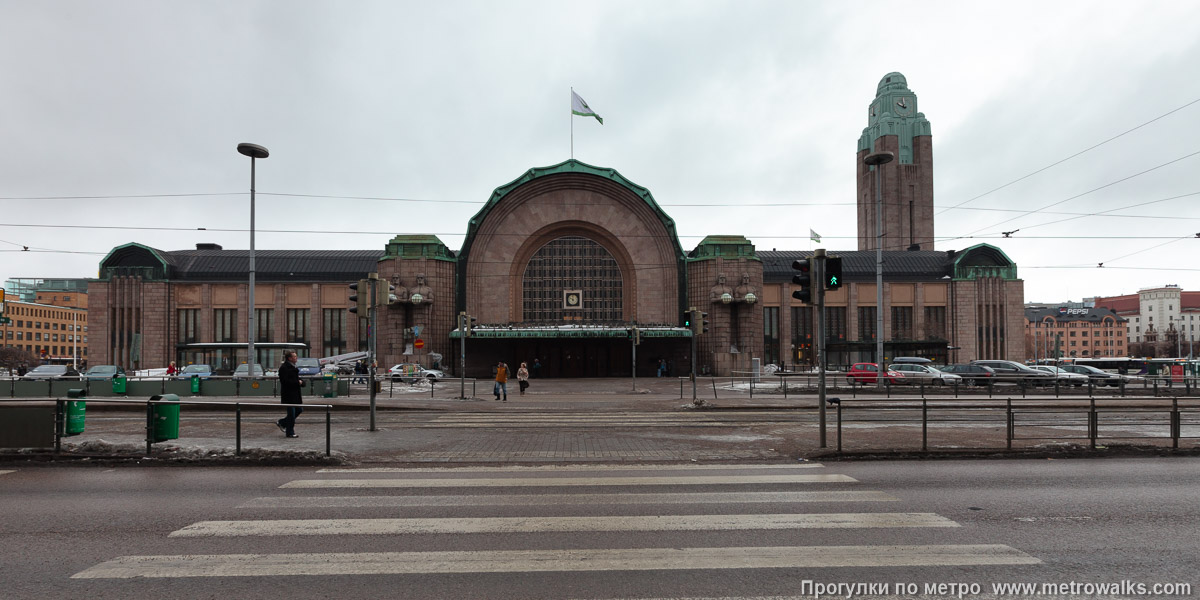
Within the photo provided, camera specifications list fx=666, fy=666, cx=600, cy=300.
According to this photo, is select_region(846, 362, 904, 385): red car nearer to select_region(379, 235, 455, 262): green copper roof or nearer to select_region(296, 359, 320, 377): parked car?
select_region(296, 359, 320, 377): parked car

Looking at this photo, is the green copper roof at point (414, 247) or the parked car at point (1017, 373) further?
the green copper roof at point (414, 247)

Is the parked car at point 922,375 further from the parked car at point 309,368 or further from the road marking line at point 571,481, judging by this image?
the parked car at point 309,368

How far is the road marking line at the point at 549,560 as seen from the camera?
504 cm

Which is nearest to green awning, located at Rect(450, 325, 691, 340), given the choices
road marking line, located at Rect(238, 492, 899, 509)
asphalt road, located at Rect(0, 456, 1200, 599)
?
asphalt road, located at Rect(0, 456, 1200, 599)

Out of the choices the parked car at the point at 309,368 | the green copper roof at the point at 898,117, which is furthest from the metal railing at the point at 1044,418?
the green copper roof at the point at 898,117

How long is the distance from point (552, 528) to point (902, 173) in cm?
9323

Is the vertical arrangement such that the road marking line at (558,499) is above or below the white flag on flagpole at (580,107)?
below

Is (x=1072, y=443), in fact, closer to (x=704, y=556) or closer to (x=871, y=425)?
(x=871, y=425)

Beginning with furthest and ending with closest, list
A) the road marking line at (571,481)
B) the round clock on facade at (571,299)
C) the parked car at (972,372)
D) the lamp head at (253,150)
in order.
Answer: the round clock on facade at (571,299) → the parked car at (972,372) → the lamp head at (253,150) → the road marking line at (571,481)

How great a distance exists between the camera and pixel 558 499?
24.3 feet

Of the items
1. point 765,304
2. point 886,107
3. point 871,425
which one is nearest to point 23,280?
point 765,304

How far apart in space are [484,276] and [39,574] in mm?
47830

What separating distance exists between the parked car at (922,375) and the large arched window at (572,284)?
78.3 feet

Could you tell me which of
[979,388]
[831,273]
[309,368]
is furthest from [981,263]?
[831,273]
